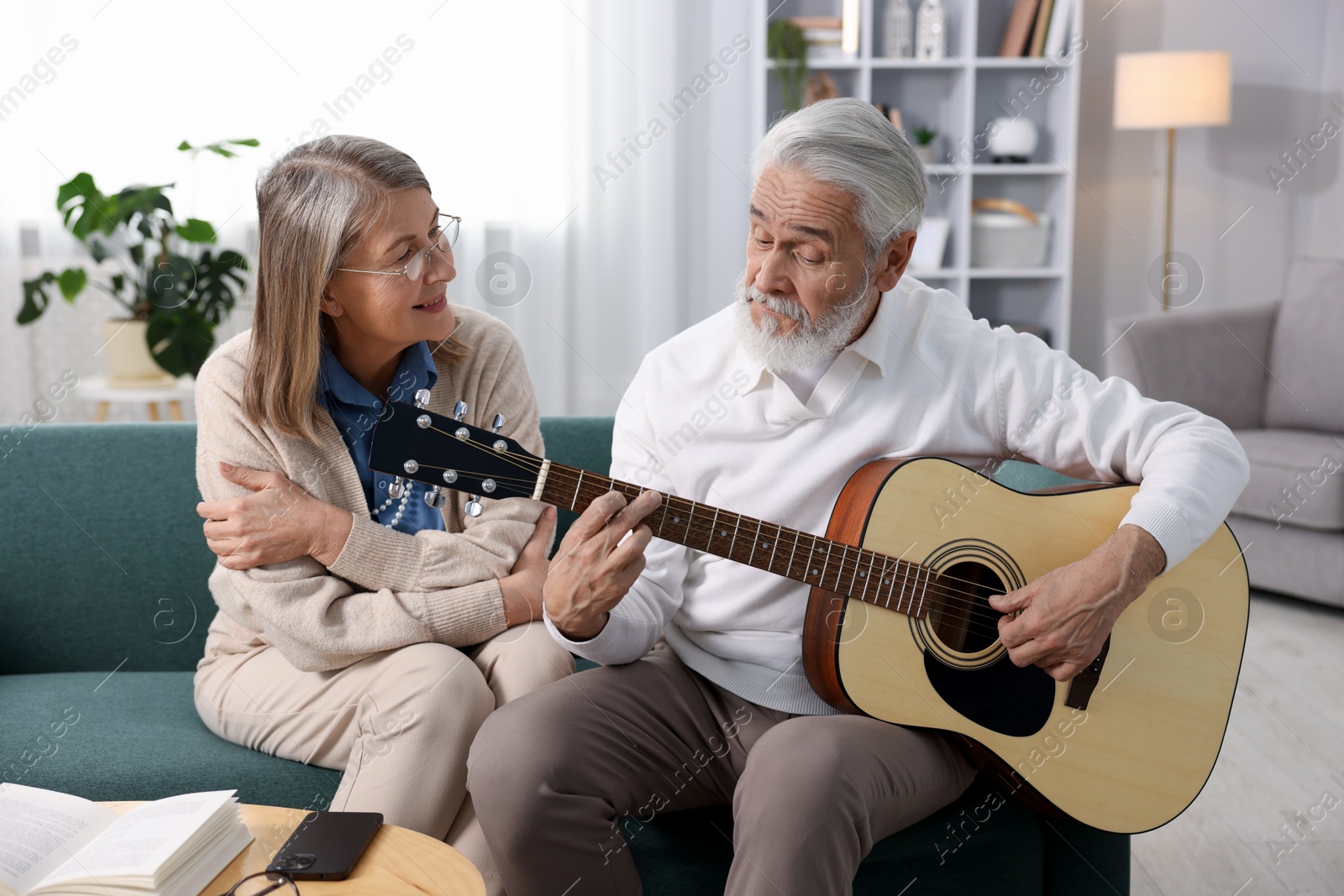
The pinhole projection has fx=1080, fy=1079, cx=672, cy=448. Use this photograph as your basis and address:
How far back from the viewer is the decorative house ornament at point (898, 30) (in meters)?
4.11

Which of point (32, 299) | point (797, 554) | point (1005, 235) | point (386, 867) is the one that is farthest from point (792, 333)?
point (1005, 235)

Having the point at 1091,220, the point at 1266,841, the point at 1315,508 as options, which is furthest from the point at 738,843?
the point at 1091,220

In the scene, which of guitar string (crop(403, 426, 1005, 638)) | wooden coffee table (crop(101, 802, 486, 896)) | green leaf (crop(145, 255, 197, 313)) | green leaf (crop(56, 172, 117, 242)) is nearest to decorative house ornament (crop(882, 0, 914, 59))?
green leaf (crop(145, 255, 197, 313))

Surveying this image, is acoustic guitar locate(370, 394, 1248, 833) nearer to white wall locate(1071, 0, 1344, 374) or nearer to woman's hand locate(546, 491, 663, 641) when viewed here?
woman's hand locate(546, 491, 663, 641)

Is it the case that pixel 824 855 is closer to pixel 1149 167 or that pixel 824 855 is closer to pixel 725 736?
pixel 725 736

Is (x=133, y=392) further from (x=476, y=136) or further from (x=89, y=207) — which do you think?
(x=476, y=136)

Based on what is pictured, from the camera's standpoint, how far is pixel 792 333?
57.1 inches

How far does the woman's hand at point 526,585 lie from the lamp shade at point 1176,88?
3.36 metres

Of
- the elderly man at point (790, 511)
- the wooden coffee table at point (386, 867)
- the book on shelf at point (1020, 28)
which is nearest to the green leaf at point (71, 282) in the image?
the elderly man at point (790, 511)

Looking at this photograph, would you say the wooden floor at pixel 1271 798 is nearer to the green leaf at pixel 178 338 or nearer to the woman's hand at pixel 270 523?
the woman's hand at pixel 270 523

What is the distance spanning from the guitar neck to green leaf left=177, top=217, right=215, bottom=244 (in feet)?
7.98

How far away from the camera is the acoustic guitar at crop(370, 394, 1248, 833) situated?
4.40 ft

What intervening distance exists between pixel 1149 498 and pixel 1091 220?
3579mm

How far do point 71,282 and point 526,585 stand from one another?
2.44m
